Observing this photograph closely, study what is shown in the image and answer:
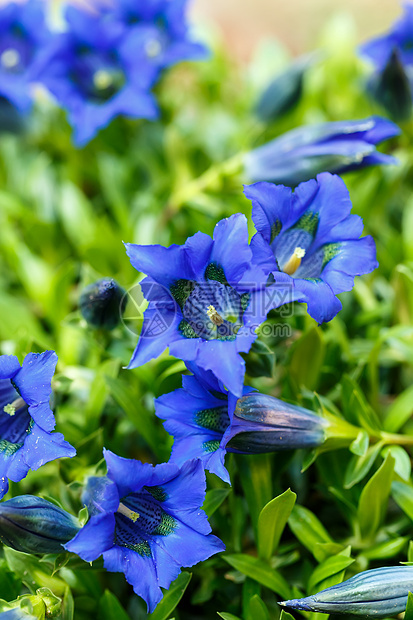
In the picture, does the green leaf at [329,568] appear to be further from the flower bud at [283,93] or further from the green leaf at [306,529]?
the flower bud at [283,93]

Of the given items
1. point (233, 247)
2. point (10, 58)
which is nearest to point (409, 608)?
point (233, 247)

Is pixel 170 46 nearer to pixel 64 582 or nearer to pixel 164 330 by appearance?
pixel 164 330

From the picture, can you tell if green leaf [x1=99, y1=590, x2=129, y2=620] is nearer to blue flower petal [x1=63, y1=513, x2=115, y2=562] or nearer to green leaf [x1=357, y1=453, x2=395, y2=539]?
blue flower petal [x1=63, y1=513, x2=115, y2=562]

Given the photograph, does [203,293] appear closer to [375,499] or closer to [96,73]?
[375,499]

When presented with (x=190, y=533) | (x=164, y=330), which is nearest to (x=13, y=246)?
(x=164, y=330)

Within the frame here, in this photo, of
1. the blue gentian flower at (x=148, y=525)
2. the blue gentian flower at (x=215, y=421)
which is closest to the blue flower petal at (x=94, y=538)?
the blue gentian flower at (x=148, y=525)
